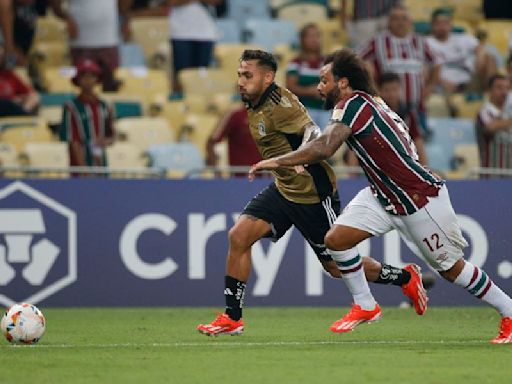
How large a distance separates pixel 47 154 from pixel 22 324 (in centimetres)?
575

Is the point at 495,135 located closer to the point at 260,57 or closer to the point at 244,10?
the point at 244,10

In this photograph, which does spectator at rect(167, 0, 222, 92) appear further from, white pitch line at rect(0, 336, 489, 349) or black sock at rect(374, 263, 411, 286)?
white pitch line at rect(0, 336, 489, 349)

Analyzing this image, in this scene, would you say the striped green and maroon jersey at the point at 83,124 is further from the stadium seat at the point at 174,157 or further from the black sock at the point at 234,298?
the black sock at the point at 234,298

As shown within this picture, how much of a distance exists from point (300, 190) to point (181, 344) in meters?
1.66

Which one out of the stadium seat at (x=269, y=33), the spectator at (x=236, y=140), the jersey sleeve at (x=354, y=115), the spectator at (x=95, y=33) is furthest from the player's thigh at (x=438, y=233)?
the stadium seat at (x=269, y=33)

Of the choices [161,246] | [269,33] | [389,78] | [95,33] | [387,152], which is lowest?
[161,246]

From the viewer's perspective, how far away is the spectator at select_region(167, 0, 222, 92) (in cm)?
1855

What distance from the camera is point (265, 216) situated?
11.5 m

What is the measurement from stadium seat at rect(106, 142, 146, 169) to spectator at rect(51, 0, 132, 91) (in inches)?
71.2

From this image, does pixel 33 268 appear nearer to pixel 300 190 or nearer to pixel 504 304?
pixel 300 190

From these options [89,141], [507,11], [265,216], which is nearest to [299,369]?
[265,216]

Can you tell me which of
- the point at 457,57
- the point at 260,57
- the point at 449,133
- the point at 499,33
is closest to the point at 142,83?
the point at 449,133

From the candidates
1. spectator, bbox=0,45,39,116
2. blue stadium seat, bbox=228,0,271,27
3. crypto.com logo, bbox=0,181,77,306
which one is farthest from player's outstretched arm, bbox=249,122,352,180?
blue stadium seat, bbox=228,0,271,27

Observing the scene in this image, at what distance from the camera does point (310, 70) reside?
1712 cm
